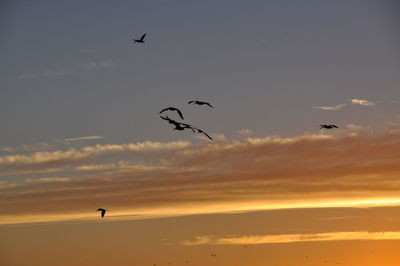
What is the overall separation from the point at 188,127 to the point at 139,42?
16654mm

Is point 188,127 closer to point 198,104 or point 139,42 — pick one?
point 198,104

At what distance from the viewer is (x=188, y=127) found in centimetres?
18775

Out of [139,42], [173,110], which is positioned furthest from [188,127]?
[139,42]

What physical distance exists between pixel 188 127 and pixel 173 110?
13.3 feet

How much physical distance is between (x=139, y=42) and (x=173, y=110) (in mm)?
14259

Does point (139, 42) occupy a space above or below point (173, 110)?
above

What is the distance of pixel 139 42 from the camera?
19262 centimetres

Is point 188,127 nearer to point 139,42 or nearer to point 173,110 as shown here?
point 173,110

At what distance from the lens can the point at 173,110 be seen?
7313 inches

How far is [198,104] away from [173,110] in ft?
20.1

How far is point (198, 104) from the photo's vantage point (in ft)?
625

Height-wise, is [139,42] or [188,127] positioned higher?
[139,42]

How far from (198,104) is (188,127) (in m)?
4.80
